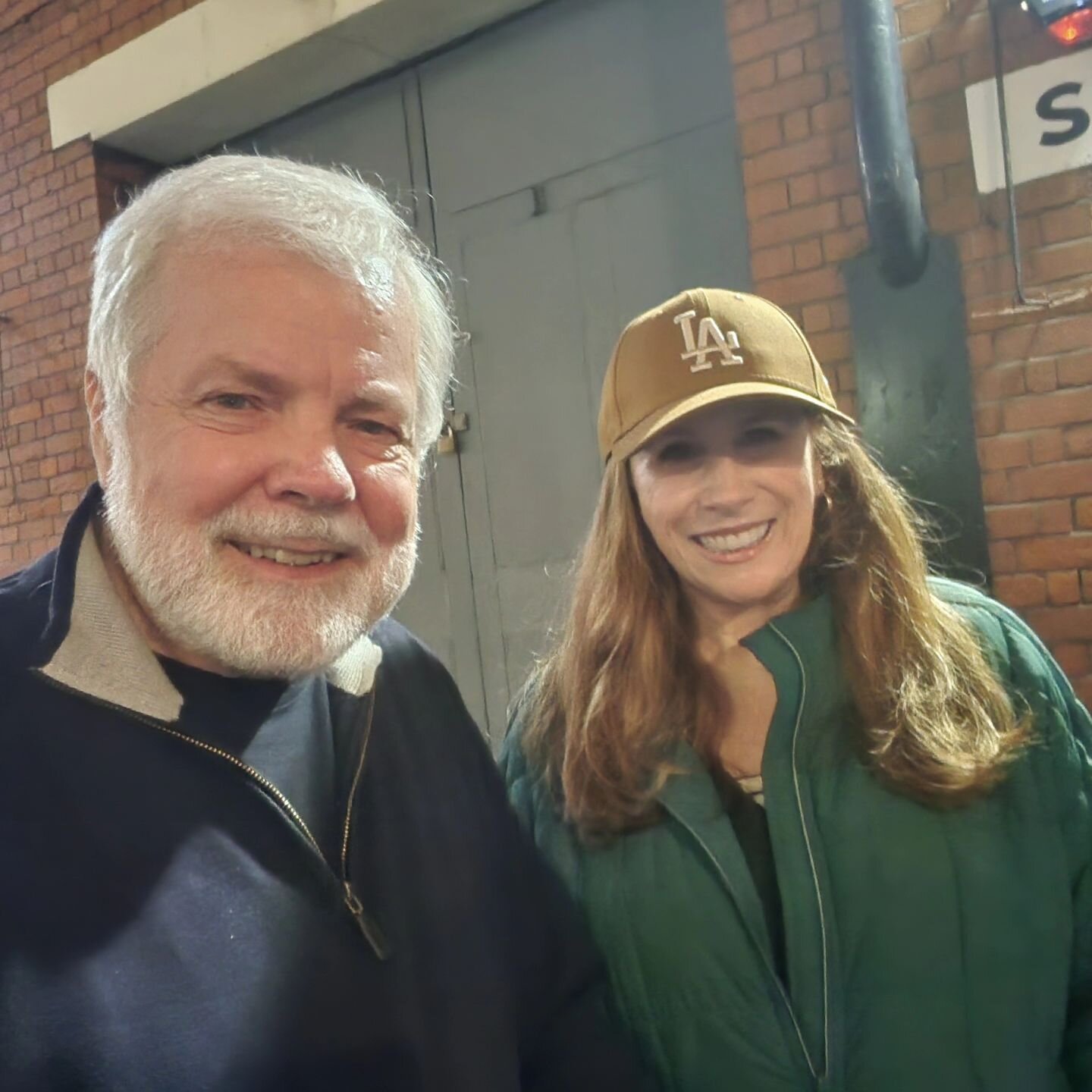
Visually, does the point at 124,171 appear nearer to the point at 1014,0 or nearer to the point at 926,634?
the point at 1014,0

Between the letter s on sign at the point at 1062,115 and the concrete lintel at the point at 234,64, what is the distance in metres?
1.69

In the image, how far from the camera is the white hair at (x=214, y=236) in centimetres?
103

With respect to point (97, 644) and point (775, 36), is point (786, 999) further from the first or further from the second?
point (775, 36)

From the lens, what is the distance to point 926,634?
51.9 inches

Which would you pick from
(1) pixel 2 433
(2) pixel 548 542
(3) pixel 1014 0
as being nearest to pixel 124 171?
(1) pixel 2 433

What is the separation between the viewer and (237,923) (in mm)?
941

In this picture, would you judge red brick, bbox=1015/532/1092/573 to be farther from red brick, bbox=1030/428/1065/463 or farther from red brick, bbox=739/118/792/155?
red brick, bbox=739/118/792/155

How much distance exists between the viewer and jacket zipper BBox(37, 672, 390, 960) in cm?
94

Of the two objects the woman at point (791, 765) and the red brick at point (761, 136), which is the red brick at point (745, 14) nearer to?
the red brick at point (761, 136)

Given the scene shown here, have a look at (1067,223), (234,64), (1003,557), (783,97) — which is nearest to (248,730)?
(1003,557)

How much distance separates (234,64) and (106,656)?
329cm

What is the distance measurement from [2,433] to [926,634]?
4.58 metres

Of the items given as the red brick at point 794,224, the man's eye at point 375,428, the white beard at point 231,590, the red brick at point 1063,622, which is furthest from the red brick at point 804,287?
the white beard at point 231,590

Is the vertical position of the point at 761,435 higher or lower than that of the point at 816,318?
lower
